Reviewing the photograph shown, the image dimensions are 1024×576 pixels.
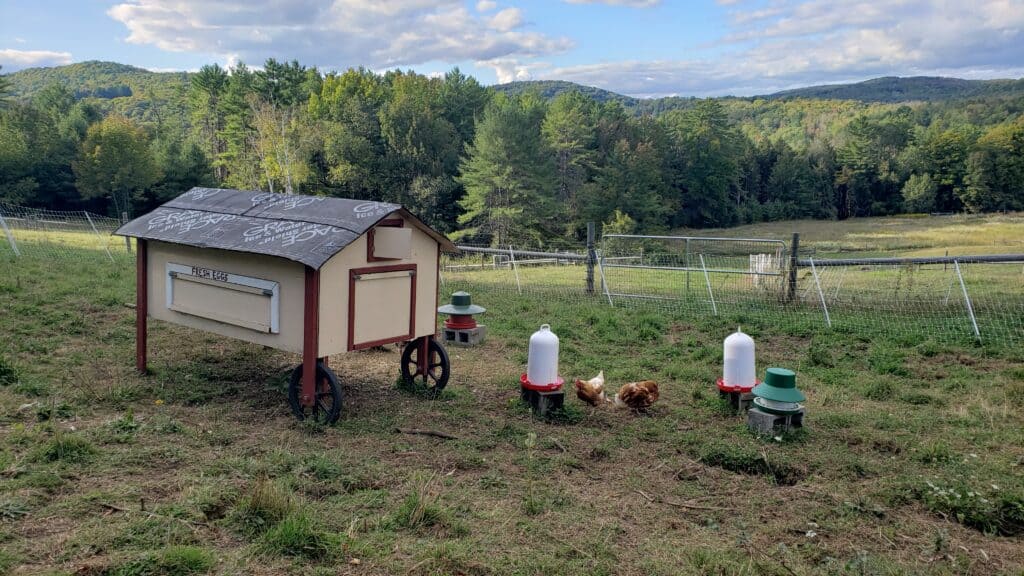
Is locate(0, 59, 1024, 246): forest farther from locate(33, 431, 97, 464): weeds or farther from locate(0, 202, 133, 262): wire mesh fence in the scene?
locate(33, 431, 97, 464): weeds

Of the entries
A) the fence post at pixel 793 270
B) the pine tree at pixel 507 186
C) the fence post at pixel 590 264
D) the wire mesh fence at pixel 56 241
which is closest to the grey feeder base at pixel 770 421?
the fence post at pixel 793 270

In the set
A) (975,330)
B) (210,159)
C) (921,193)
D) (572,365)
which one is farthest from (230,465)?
(921,193)

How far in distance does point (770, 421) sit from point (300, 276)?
4.46 meters

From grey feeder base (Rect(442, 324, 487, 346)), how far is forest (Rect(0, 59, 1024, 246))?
4076cm

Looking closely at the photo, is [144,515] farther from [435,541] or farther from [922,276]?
[922,276]

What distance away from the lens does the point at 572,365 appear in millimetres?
9336

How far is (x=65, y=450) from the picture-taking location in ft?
16.5

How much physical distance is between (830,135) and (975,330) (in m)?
100

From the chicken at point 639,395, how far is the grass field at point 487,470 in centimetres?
16

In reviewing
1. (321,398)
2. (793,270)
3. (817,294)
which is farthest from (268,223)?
(817,294)

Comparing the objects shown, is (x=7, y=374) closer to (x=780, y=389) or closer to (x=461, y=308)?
(x=461, y=308)

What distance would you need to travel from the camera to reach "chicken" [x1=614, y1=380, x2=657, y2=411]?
7207 millimetres

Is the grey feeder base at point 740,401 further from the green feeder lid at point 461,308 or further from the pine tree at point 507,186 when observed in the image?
the pine tree at point 507,186

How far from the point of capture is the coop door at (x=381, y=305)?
667cm
